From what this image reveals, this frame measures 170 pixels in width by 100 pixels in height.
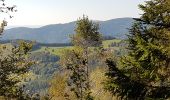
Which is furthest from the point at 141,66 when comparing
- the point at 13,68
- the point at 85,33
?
the point at 85,33

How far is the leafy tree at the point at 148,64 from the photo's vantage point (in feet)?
53.9

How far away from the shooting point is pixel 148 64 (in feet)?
55.9

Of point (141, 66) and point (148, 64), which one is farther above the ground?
point (148, 64)

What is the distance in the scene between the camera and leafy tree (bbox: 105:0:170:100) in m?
16.4

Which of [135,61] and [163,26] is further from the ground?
[163,26]

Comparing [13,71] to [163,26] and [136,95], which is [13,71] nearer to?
[136,95]

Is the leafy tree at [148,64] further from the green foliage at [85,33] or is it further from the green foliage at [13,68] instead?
the green foliage at [85,33]

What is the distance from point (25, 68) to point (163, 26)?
796cm

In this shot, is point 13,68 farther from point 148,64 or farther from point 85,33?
point 85,33

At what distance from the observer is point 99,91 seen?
215ft

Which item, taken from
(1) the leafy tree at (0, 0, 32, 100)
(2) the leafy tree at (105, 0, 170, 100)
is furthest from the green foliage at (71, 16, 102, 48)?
(2) the leafy tree at (105, 0, 170, 100)

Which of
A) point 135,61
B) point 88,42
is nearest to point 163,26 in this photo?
point 135,61

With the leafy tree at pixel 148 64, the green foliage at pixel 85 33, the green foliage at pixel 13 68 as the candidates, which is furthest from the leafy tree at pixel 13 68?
the green foliage at pixel 85 33

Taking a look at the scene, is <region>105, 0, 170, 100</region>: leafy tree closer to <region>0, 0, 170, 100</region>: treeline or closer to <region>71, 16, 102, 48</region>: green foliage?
<region>0, 0, 170, 100</region>: treeline
